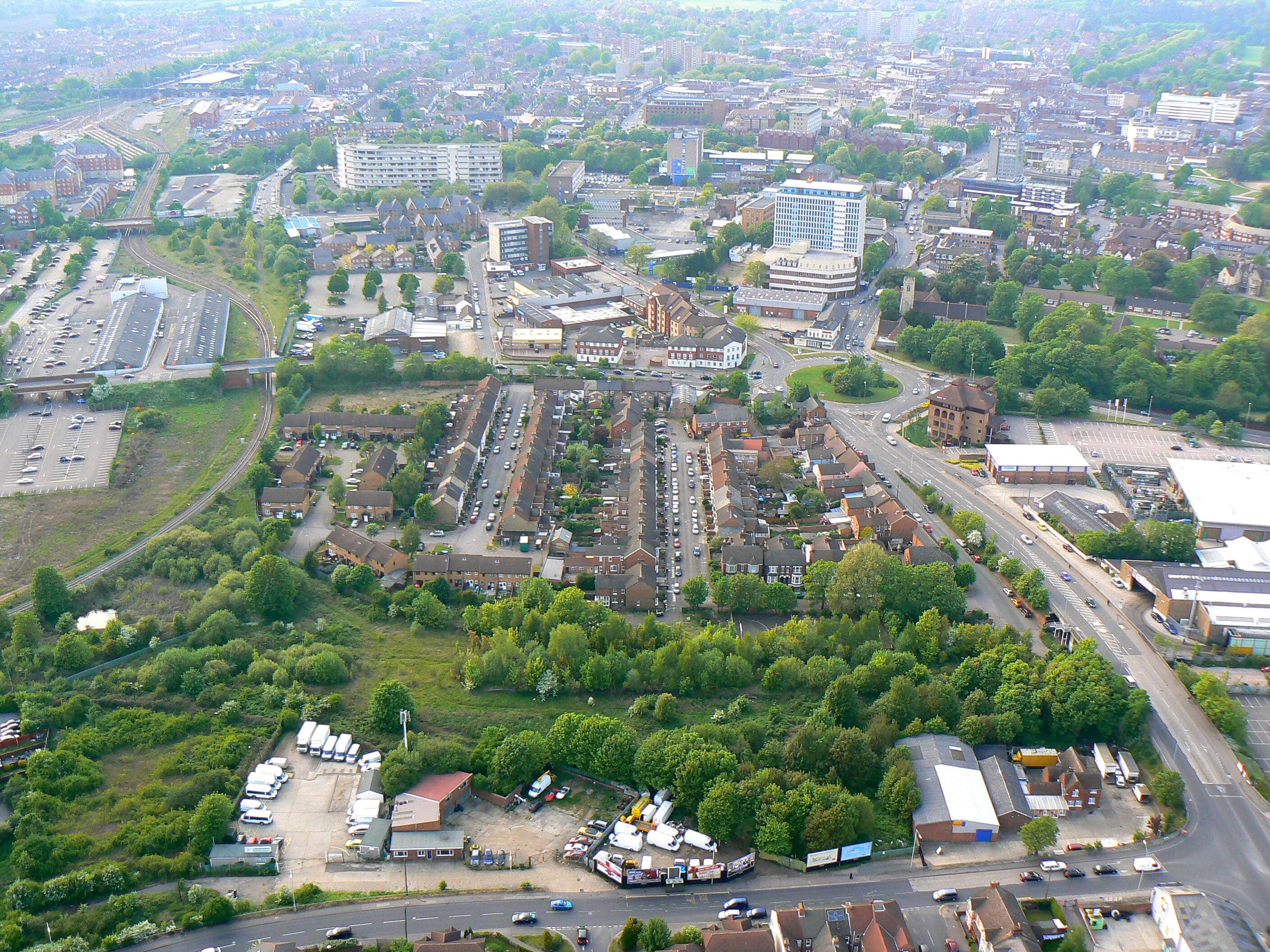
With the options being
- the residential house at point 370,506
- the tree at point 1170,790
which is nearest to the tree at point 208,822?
the residential house at point 370,506

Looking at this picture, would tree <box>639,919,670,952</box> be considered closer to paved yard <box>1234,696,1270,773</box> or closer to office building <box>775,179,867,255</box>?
paved yard <box>1234,696,1270,773</box>

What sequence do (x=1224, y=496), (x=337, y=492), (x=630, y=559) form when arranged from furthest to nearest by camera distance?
(x=337, y=492) < (x=1224, y=496) < (x=630, y=559)

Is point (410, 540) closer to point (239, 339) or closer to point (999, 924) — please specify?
point (999, 924)

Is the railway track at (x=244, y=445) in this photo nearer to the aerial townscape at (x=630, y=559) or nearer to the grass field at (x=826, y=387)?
the aerial townscape at (x=630, y=559)

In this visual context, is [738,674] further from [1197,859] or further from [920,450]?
[920,450]

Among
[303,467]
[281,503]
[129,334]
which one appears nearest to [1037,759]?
[281,503]

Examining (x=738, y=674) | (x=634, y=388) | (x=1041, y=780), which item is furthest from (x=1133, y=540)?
(x=634, y=388)
